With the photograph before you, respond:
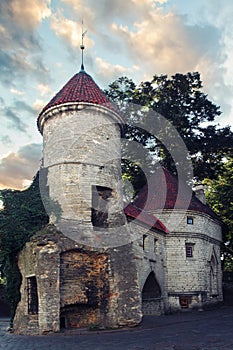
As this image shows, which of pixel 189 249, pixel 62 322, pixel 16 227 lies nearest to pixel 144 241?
pixel 189 249

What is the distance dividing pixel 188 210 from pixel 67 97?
1210cm

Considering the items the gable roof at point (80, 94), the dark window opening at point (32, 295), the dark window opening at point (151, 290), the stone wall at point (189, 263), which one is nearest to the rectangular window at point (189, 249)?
the stone wall at point (189, 263)

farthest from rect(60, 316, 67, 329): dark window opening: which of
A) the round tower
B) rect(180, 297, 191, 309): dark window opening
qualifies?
rect(180, 297, 191, 309): dark window opening

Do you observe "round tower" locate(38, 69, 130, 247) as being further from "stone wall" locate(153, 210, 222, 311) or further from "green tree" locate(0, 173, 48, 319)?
"stone wall" locate(153, 210, 222, 311)

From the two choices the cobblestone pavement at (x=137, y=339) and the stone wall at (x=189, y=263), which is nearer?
the cobblestone pavement at (x=137, y=339)

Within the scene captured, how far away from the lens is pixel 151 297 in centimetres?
2178

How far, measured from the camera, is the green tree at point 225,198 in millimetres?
29766

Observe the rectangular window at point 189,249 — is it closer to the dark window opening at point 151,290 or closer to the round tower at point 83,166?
the dark window opening at point 151,290

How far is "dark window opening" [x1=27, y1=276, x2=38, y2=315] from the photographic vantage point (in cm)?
1513

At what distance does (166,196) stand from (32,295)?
13253mm

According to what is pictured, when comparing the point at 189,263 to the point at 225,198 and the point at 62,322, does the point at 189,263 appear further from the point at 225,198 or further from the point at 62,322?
the point at 62,322

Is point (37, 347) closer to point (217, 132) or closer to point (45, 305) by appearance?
point (45, 305)

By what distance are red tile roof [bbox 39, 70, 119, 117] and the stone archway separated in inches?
404

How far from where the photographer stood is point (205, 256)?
25500 mm
